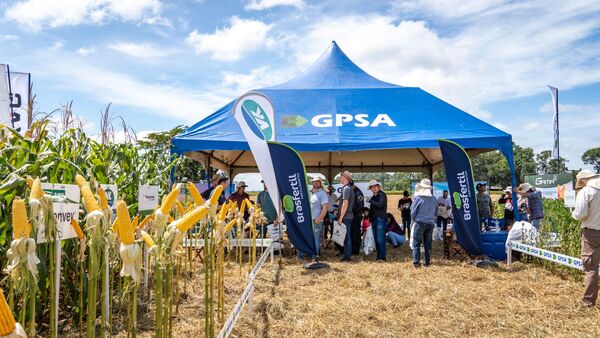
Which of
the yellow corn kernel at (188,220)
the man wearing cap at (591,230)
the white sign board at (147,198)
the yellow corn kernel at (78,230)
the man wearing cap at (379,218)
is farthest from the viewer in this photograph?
the man wearing cap at (379,218)

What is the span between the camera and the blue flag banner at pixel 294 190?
7.09 m

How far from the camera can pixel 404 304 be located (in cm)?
497

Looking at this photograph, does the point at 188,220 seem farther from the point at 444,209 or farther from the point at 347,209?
the point at 444,209

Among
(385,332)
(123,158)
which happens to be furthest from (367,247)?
(123,158)

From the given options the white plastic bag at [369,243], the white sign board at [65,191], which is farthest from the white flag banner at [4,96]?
the white plastic bag at [369,243]

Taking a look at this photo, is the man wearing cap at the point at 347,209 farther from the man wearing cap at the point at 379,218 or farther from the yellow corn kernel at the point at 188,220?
the yellow corn kernel at the point at 188,220

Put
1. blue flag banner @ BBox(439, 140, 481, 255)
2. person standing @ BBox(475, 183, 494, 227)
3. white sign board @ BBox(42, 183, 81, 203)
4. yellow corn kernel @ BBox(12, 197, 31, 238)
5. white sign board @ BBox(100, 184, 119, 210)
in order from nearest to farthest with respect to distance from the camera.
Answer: yellow corn kernel @ BBox(12, 197, 31, 238) → white sign board @ BBox(42, 183, 81, 203) → white sign board @ BBox(100, 184, 119, 210) → blue flag banner @ BBox(439, 140, 481, 255) → person standing @ BBox(475, 183, 494, 227)

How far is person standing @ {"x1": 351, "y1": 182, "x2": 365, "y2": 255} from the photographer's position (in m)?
8.12

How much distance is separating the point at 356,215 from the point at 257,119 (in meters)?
2.78

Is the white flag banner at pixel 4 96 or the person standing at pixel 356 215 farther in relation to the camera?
the person standing at pixel 356 215

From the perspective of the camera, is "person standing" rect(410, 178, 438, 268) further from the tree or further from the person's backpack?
the tree

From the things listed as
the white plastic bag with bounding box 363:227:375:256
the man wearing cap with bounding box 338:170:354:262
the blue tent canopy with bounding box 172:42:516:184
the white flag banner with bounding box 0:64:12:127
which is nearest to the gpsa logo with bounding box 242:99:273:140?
the blue tent canopy with bounding box 172:42:516:184

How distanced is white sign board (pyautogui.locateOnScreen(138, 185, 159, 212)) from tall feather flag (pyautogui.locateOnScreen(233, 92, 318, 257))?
236 cm

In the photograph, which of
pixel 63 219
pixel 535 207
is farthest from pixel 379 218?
pixel 63 219
